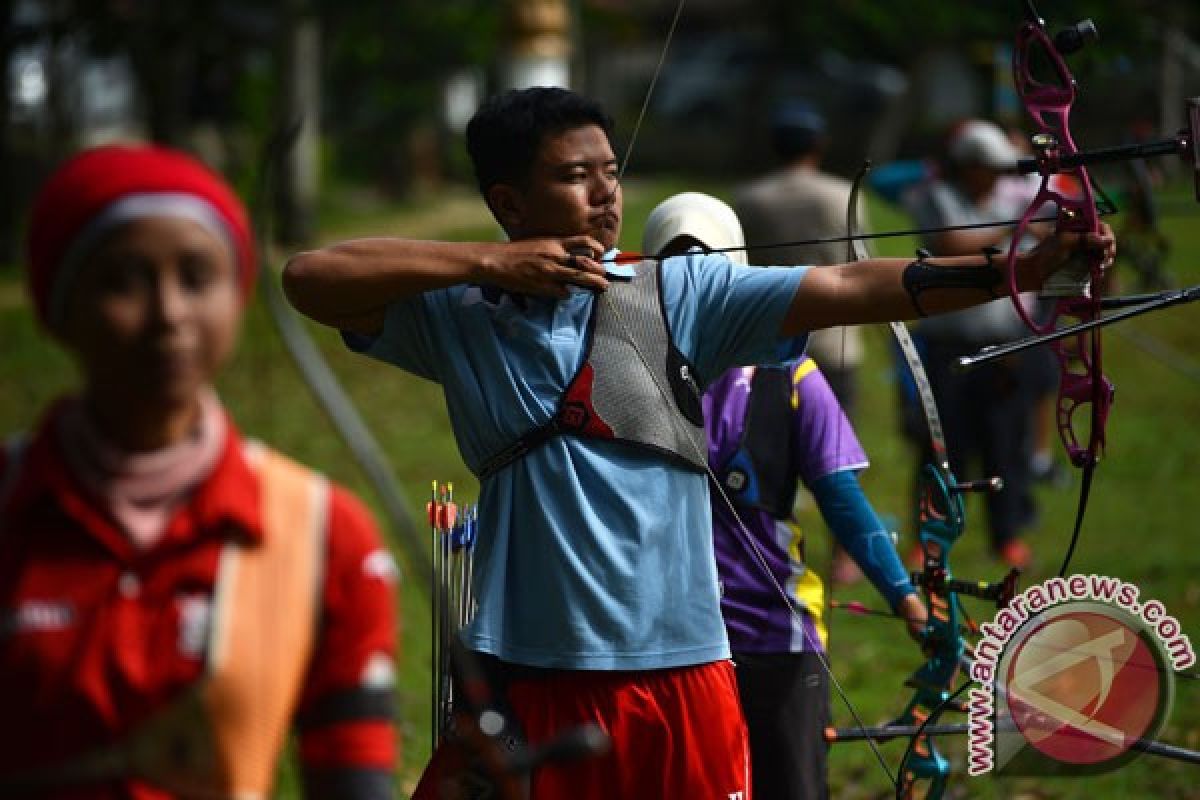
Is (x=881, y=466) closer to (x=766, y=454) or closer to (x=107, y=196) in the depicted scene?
(x=766, y=454)

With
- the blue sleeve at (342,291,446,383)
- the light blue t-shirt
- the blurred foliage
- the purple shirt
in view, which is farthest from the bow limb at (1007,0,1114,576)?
the blurred foliage

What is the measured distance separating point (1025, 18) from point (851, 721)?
10.1ft

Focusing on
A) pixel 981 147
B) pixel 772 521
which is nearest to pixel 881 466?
pixel 981 147

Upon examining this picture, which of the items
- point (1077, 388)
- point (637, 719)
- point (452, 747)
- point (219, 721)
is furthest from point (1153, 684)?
point (219, 721)

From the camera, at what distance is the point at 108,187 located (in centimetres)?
203

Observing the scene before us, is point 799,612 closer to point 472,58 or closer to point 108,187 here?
point 108,187

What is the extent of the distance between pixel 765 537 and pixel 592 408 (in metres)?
0.82

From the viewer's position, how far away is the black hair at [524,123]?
331 cm

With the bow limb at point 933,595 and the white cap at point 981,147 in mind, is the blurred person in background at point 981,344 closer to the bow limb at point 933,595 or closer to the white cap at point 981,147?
the white cap at point 981,147

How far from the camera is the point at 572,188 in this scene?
3293 mm

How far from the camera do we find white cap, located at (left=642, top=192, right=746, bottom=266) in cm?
383

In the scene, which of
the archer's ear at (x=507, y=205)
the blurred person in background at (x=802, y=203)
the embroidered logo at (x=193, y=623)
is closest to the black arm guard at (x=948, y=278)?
the archer's ear at (x=507, y=205)

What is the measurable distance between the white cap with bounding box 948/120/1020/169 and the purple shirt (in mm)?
4176

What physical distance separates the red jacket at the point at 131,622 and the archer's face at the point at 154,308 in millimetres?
94
